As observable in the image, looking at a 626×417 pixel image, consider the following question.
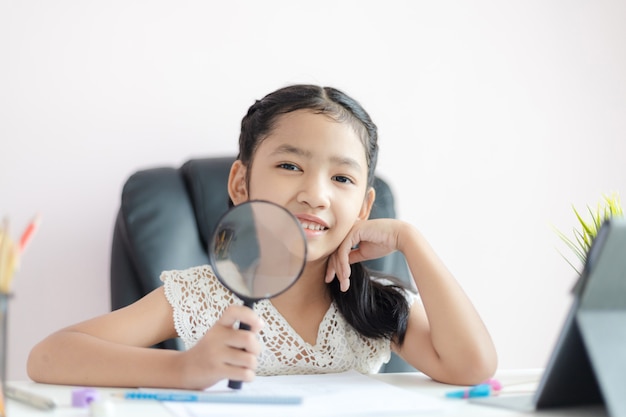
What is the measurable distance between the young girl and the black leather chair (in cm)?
31

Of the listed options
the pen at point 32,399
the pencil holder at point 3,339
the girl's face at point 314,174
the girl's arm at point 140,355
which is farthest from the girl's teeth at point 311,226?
the pencil holder at point 3,339

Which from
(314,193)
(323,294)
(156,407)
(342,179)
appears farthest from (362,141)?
(156,407)

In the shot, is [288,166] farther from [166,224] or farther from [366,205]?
[166,224]

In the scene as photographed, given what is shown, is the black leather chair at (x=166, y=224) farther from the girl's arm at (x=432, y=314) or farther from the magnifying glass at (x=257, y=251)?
the magnifying glass at (x=257, y=251)

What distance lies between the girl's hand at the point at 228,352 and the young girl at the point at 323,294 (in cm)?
24

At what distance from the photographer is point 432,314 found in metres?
1.69

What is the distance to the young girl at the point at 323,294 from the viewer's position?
1.62 m

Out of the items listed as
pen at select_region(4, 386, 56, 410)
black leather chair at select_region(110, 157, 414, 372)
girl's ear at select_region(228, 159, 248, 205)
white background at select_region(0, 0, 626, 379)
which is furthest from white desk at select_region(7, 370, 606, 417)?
white background at select_region(0, 0, 626, 379)

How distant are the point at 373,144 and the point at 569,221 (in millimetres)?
1387

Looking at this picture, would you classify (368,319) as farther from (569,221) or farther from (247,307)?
(569,221)

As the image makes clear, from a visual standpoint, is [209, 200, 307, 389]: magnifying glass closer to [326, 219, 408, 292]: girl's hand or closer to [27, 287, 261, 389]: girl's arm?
[27, 287, 261, 389]: girl's arm

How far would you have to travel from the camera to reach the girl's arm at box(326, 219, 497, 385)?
158 cm

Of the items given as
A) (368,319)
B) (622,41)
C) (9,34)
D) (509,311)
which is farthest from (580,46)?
(9,34)

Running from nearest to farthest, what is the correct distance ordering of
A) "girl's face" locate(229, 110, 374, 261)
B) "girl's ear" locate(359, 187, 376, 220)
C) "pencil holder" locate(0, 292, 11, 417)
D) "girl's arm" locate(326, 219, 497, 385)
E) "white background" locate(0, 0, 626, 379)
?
1. "pencil holder" locate(0, 292, 11, 417)
2. "girl's arm" locate(326, 219, 497, 385)
3. "girl's face" locate(229, 110, 374, 261)
4. "girl's ear" locate(359, 187, 376, 220)
5. "white background" locate(0, 0, 626, 379)
